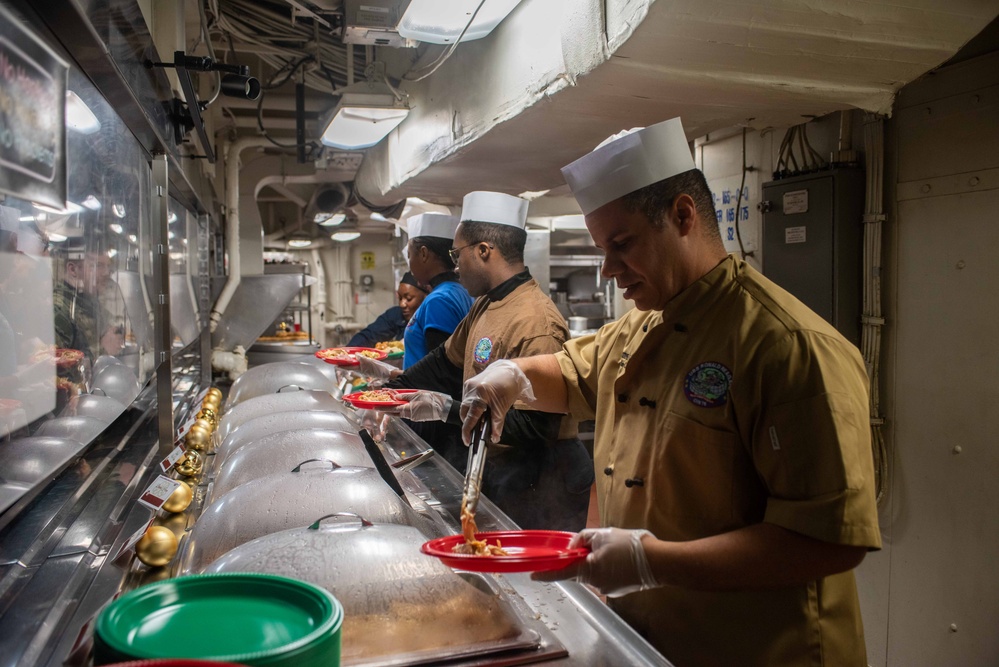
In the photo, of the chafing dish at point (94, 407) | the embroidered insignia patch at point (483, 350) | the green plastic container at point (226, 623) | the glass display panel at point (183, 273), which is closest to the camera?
the green plastic container at point (226, 623)

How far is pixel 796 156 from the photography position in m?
2.87

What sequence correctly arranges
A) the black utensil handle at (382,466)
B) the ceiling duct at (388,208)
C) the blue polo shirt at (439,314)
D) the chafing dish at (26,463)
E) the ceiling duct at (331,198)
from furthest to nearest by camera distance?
the ceiling duct at (331,198), the ceiling duct at (388,208), the blue polo shirt at (439,314), the black utensil handle at (382,466), the chafing dish at (26,463)

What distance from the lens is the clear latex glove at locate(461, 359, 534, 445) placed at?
180cm

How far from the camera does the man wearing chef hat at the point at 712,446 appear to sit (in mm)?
1153

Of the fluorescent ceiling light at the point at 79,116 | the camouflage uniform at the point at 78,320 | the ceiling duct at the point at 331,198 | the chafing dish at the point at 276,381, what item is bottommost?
the chafing dish at the point at 276,381

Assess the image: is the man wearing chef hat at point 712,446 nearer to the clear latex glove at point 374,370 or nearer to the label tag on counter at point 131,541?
the label tag on counter at point 131,541

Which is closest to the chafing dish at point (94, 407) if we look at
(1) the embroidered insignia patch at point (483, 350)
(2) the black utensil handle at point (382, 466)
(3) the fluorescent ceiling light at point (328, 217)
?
(2) the black utensil handle at point (382, 466)

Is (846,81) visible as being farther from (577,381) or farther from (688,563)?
(688,563)

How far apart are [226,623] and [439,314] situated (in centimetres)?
282

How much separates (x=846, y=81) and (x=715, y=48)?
494 mm

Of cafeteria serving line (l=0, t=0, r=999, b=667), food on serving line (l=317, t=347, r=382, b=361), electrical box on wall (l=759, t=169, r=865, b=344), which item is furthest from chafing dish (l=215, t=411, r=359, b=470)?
electrical box on wall (l=759, t=169, r=865, b=344)

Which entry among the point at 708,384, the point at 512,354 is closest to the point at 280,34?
the point at 512,354

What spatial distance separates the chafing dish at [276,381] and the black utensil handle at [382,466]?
3.57ft

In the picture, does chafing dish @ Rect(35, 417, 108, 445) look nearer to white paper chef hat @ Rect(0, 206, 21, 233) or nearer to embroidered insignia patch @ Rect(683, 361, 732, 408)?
white paper chef hat @ Rect(0, 206, 21, 233)
